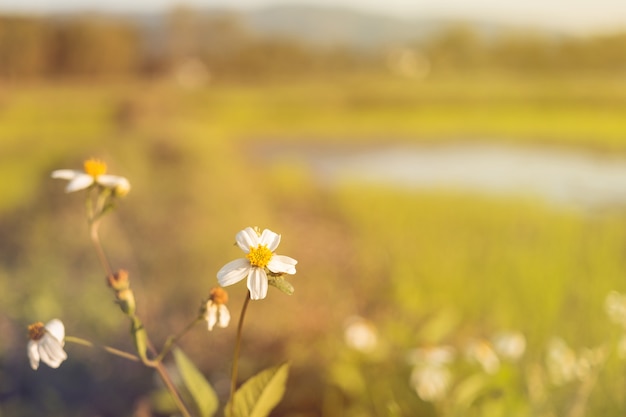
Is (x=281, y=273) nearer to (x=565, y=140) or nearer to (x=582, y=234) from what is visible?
(x=582, y=234)

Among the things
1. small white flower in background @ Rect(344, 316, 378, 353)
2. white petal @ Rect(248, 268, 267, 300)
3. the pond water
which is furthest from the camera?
the pond water

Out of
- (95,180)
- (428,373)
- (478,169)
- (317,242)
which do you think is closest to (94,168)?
(95,180)

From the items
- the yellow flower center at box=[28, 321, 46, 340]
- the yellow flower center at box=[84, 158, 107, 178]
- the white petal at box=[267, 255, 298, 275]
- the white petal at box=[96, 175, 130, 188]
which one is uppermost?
the yellow flower center at box=[84, 158, 107, 178]

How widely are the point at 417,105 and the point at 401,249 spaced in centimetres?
78

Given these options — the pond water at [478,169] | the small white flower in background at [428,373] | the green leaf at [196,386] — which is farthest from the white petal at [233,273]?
the pond water at [478,169]

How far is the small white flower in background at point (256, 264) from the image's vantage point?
309mm

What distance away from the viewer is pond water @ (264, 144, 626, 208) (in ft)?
5.87

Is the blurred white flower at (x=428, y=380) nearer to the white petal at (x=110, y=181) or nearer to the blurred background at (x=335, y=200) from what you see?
the blurred background at (x=335, y=200)

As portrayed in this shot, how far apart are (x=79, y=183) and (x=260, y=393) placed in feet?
0.53

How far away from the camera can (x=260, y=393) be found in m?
0.38

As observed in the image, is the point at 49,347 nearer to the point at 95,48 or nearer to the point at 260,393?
the point at 260,393

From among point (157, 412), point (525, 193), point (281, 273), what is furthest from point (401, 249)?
point (281, 273)

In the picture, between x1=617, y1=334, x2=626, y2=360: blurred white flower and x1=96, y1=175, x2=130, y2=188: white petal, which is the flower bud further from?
x1=617, y1=334, x2=626, y2=360: blurred white flower

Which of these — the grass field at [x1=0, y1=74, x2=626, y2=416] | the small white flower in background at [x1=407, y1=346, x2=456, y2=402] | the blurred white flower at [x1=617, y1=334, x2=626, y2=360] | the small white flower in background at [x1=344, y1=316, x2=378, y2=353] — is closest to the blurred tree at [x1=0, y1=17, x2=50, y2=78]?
the grass field at [x1=0, y1=74, x2=626, y2=416]
